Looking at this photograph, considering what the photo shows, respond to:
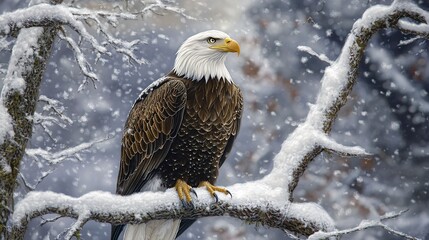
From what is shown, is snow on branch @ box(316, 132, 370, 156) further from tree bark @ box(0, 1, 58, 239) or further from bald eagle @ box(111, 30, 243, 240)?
tree bark @ box(0, 1, 58, 239)

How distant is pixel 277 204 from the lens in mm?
5270

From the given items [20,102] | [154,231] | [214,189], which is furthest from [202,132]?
[20,102]

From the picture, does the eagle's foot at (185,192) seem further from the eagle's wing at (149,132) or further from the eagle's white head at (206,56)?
the eagle's white head at (206,56)

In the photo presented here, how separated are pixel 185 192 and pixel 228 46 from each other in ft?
4.20

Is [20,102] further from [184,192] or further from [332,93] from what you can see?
[332,93]

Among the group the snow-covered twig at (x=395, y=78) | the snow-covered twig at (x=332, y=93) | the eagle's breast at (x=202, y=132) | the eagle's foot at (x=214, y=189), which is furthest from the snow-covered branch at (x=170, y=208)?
the snow-covered twig at (x=395, y=78)

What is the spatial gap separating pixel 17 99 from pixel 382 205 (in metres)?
5.21

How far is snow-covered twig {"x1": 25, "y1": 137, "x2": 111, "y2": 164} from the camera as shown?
17.5 feet

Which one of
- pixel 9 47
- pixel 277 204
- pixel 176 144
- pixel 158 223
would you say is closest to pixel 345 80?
pixel 277 204

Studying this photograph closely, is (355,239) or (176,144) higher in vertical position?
(176,144)

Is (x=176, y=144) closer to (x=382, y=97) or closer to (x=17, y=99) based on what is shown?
(x=17, y=99)

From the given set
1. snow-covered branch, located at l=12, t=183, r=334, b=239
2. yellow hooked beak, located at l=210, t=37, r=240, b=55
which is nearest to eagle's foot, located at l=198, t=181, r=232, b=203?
snow-covered branch, located at l=12, t=183, r=334, b=239

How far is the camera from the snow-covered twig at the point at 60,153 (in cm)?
534

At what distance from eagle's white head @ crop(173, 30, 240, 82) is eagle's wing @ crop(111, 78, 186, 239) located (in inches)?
7.9
